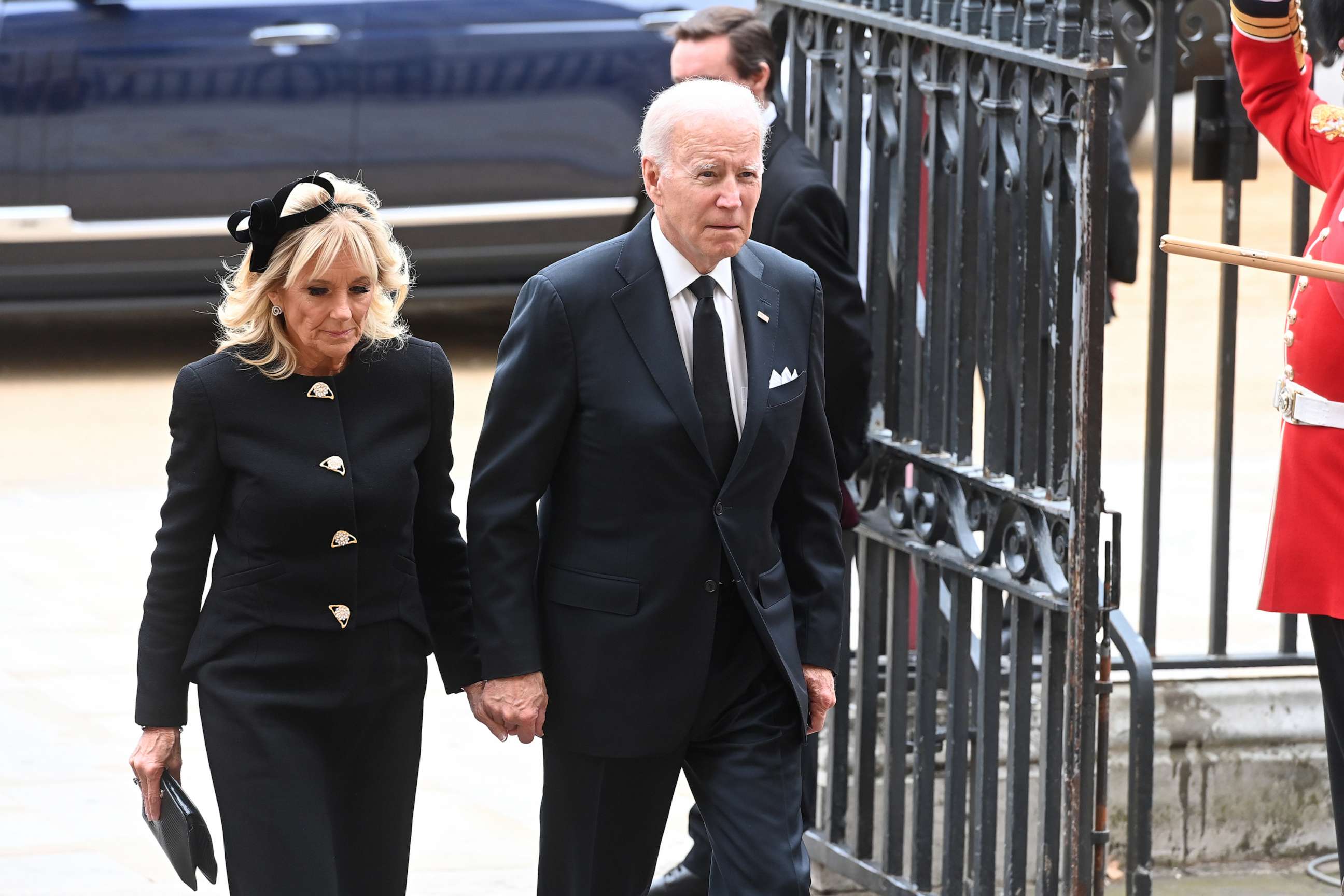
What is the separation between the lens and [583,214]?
387 inches

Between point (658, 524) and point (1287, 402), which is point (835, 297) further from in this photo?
point (658, 524)

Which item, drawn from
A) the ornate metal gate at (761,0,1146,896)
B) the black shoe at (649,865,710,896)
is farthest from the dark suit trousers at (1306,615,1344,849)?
the black shoe at (649,865,710,896)

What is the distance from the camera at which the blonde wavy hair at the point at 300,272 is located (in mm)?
3156

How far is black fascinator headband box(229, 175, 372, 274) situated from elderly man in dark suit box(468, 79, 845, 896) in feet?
1.06

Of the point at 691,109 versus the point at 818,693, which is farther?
the point at 818,693

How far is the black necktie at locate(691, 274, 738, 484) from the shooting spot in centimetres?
323

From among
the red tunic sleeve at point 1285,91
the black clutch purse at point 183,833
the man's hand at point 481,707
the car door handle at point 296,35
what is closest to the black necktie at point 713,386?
the man's hand at point 481,707

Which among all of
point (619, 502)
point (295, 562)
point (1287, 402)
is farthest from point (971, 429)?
point (295, 562)

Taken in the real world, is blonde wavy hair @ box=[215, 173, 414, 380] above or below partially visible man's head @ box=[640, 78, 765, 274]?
below

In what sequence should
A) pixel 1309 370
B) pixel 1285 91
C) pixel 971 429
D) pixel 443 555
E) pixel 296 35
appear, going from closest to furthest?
pixel 443 555 → pixel 1309 370 → pixel 1285 91 → pixel 971 429 → pixel 296 35

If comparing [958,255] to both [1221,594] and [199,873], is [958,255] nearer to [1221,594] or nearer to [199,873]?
[1221,594]

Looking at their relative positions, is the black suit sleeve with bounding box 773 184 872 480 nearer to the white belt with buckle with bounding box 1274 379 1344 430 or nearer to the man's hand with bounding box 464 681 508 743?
the white belt with buckle with bounding box 1274 379 1344 430

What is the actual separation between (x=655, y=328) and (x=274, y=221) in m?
0.58

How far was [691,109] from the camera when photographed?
10.3ft
